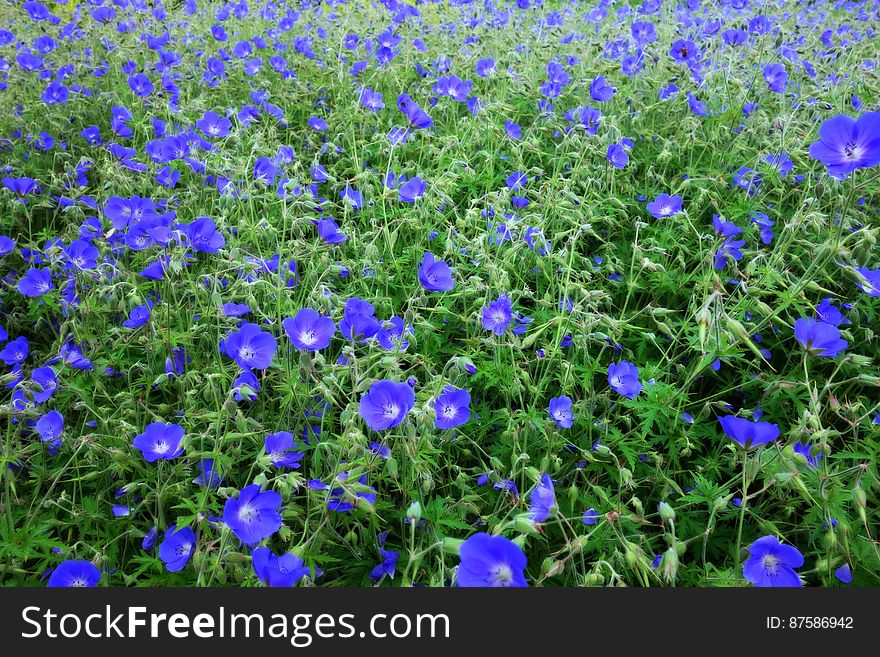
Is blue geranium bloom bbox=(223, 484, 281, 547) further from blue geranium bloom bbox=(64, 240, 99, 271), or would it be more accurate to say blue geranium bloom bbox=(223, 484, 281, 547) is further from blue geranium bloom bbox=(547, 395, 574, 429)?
blue geranium bloom bbox=(64, 240, 99, 271)

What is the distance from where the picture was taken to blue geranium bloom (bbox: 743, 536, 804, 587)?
5.13ft

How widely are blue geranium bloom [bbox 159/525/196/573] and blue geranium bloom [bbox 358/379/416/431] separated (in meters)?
0.70

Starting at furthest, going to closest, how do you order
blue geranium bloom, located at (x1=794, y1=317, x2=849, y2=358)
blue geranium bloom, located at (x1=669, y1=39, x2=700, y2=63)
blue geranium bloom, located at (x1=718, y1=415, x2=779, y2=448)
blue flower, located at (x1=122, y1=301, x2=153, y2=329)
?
blue geranium bloom, located at (x1=669, y1=39, x2=700, y2=63)
blue flower, located at (x1=122, y1=301, x2=153, y2=329)
blue geranium bloom, located at (x1=794, y1=317, x2=849, y2=358)
blue geranium bloom, located at (x1=718, y1=415, x2=779, y2=448)

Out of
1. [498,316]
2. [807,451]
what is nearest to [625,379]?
[498,316]

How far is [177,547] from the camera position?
6.01ft

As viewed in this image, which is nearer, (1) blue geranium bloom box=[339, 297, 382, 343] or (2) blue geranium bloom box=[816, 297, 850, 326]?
(1) blue geranium bloom box=[339, 297, 382, 343]

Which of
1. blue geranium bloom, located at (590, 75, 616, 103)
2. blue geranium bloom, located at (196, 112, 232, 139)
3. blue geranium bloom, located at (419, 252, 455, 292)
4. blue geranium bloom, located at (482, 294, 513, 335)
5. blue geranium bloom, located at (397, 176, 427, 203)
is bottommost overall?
blue geranium bloom, located at (482, 294, 513, 335)

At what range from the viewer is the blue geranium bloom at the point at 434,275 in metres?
2.42

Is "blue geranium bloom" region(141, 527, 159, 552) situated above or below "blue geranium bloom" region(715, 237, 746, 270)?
below

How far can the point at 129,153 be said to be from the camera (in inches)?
135

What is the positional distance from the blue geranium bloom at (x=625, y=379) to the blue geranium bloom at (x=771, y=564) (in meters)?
0.65

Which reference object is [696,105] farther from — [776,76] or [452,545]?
[452,545]

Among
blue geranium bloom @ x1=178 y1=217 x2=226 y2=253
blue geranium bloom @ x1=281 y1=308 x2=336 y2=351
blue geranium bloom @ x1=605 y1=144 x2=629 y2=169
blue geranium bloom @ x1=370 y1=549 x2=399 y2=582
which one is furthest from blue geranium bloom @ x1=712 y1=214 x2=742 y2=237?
blue geranium bloom @ x1=178 y1=217 x2=226 y2=253

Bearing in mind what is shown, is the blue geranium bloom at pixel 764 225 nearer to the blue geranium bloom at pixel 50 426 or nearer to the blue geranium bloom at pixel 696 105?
the blue geranium bloom at pixel 696 105
